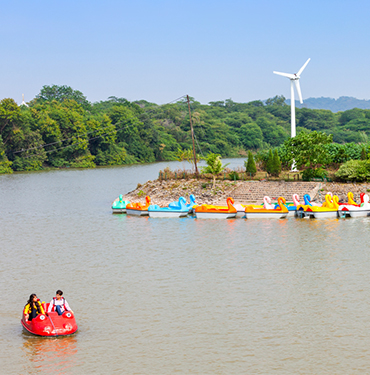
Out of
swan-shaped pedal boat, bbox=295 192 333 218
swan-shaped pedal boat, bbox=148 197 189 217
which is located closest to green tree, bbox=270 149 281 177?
swan-shaped pedal boat, bbox=295 192 333 218

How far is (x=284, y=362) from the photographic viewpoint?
1407 centimetres

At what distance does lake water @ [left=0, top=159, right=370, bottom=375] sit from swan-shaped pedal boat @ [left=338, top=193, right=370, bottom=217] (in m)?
1.12

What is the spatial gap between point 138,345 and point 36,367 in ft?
9.64

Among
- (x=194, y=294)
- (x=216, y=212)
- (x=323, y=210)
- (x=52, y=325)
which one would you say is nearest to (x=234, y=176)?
(x=216, y=212)

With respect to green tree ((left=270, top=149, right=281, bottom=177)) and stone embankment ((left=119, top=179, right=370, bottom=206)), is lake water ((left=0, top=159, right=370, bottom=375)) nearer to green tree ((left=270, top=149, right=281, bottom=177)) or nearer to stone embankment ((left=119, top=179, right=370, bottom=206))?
stone embankment ((left=119, top=179, right=370, bottom=206))

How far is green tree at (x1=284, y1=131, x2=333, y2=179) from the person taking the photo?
43.7 meters

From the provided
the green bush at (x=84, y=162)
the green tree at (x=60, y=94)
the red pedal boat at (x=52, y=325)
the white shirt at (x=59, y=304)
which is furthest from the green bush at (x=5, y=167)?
the red pedal boat at (x=52, y=325)

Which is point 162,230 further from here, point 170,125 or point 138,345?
point 170,125

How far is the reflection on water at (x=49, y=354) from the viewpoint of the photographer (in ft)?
45.9

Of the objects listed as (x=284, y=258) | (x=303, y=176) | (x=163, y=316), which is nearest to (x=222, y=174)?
(x=303, y=176)

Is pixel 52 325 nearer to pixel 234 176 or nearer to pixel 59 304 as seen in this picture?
pixel 59 304

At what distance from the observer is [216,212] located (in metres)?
35.6

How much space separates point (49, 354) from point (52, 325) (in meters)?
1.25

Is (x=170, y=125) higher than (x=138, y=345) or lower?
higher
